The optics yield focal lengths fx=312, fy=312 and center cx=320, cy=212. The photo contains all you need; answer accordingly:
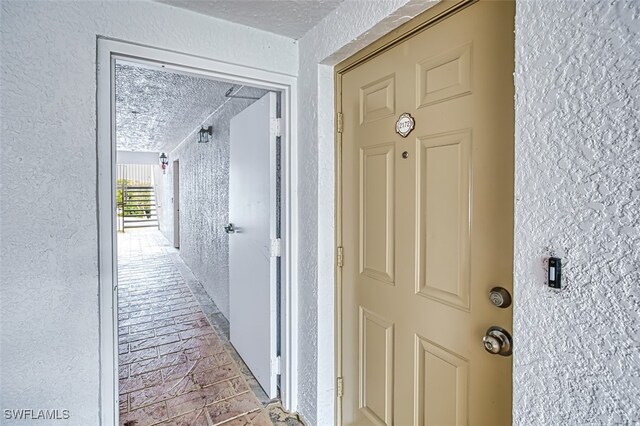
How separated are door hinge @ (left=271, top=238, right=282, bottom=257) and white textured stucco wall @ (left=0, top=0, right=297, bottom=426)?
905mm

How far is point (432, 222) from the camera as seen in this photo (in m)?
1.16

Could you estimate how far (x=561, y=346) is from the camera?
0.72m

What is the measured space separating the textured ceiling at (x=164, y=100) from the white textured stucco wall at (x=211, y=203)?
15 centimetres

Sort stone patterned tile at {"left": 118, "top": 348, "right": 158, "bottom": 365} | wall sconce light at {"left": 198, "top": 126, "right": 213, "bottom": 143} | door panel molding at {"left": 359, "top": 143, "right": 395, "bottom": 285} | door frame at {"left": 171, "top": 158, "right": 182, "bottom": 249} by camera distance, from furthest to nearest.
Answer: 1. door frame at {"left": 171, "top": 158, "right": 182, "bottom": 249}
2. wall sconce light at {"left": 198, "top": 126, "right": 213, "bottom": 143}
3. stone patterned tile at {"left": 118, "top": 348, "right": 158, "bottom": 365}
4. door panel molding at {"left": 359, "top": 143, "right": 395, "bottom": 285}

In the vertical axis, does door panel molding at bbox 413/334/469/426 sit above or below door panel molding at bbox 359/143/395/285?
below

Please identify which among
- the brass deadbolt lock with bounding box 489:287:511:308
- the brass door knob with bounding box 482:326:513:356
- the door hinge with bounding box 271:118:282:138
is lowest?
the brass door knob with bounding box 482:326:513:356

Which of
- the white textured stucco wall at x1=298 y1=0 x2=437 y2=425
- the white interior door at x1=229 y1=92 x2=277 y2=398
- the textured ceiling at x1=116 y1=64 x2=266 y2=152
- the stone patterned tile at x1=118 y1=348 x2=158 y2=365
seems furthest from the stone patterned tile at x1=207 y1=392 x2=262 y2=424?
the textured ceiling at x1=116 y1=64 x2=266 y2=152

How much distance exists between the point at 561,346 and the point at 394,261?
2.18ft

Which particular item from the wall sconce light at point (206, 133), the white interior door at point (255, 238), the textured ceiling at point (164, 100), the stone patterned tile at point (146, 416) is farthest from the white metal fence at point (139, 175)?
the stone patterned tile at point (146, 416)

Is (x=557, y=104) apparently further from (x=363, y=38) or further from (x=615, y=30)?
(x=363, y=38)

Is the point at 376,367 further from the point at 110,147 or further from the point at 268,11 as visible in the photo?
the point at 268,11

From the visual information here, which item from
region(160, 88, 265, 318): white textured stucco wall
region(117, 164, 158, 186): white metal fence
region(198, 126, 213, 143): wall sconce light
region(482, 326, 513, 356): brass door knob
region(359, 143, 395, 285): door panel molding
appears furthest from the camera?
region(117, 164, 158, 186): white metal fence

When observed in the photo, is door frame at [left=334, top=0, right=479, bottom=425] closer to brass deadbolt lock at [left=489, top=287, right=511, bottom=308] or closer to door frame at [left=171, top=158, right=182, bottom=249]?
brass deadbolt lock at [left=489, top=287, right=511, bottom=308]

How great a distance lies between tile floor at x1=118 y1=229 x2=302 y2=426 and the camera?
1.89 m
